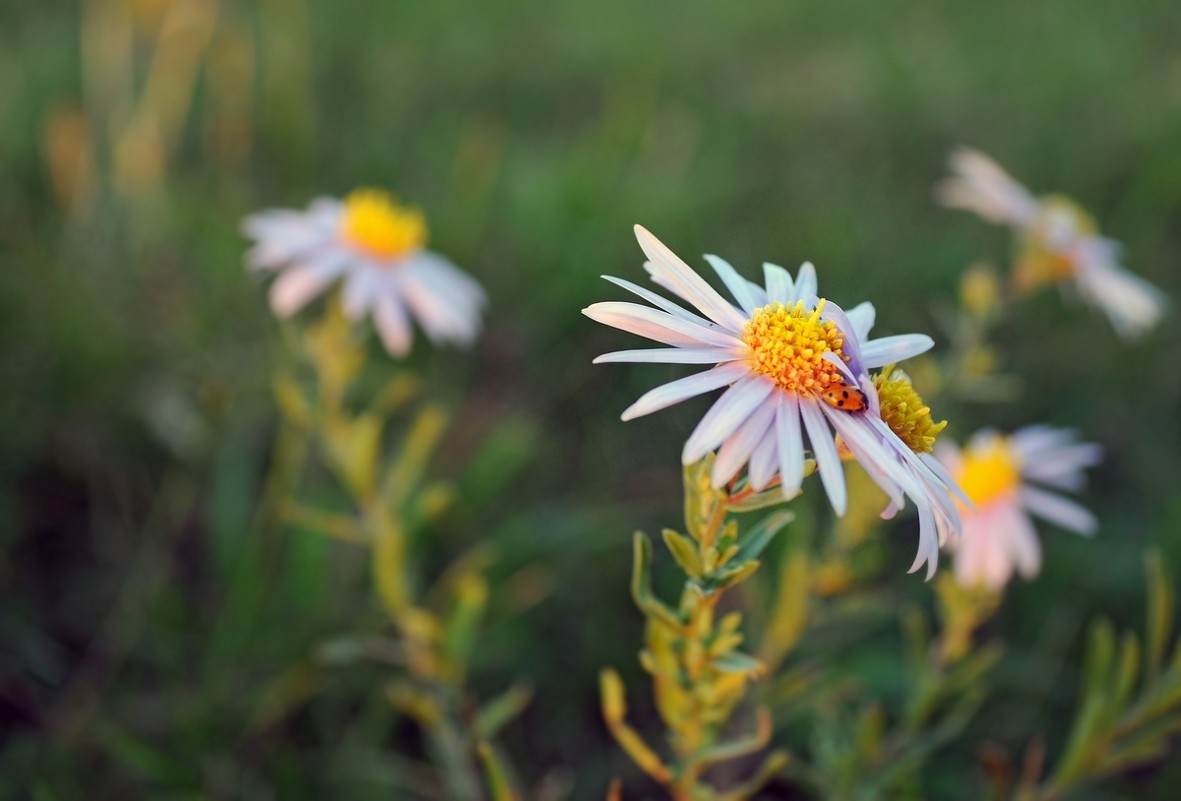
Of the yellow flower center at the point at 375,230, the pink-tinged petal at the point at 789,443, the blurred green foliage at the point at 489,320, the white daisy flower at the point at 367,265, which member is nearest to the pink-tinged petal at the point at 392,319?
the white daisy flower at the point at 367,265

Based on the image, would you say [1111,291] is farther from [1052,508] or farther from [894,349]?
[894,349]

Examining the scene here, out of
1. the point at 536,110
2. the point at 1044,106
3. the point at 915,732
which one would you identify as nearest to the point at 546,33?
the point at 536,110

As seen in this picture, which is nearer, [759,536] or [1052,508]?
[759,536]

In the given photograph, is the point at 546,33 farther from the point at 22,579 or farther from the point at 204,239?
the point at 22,579

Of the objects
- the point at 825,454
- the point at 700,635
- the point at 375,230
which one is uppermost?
the point at 375,230

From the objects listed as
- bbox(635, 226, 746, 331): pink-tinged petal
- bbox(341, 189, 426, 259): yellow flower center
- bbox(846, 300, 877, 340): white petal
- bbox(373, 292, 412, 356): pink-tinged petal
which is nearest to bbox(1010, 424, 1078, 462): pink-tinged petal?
bbox(846, 300, 877, 340): white petal

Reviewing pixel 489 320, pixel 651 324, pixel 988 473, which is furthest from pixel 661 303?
pixel 489 320
